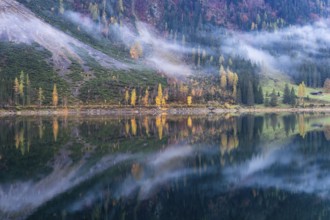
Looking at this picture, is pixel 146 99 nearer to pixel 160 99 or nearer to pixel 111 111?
pixel 160 99

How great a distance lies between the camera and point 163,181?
3528 centimetres

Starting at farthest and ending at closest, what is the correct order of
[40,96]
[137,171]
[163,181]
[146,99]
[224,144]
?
[146,99]
[40,96]
[224,144]
[137,171]
[163,181]

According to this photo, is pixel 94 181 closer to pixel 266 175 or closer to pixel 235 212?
pixel 235 212

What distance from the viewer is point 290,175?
39.0m

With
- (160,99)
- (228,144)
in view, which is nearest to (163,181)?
(228,144)

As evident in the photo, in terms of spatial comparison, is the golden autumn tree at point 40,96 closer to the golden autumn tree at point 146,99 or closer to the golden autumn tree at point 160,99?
the golden autumn tree at point 146,99

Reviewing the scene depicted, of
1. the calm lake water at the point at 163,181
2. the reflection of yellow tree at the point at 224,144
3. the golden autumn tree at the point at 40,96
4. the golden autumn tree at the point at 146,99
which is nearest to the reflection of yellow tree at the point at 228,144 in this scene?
the reflection of yellow tree at the point at 224,144

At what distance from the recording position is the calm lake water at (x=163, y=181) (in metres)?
27.1

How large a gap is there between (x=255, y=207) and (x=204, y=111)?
163m

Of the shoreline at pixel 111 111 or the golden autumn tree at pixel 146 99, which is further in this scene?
the golden autumn tree at pixel 146 99

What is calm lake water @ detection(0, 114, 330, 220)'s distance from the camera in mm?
27094

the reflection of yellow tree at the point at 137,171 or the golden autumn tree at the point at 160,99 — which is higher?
the golden autumn tree at the point at 160,99

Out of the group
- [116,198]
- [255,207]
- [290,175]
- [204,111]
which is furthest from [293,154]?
[204,111]

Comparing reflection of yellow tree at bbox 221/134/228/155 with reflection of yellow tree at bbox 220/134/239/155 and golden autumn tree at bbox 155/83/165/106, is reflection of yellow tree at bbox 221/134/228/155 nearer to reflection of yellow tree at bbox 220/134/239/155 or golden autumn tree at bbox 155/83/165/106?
reflection of yellow tree at bbox 220/134/239/155
